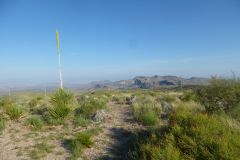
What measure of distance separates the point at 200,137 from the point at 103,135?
4427 millimetres

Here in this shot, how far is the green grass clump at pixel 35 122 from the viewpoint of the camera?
1265 centimetres

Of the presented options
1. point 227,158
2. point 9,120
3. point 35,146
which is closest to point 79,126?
point 35,146

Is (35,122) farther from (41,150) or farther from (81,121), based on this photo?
(41,150)

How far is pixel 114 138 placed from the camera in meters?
10.8

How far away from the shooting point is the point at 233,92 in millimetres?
11891

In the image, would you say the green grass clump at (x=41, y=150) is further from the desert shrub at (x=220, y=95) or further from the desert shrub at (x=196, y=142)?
the desert shrub at (x=220, y=95)

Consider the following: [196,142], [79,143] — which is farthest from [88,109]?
[196,142]

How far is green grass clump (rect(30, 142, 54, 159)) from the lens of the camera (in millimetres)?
9672

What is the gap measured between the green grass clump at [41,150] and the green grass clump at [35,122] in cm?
213

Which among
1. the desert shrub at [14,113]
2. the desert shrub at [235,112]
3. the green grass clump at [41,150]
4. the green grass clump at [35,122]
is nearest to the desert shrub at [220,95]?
the desert shrub at [235,112]

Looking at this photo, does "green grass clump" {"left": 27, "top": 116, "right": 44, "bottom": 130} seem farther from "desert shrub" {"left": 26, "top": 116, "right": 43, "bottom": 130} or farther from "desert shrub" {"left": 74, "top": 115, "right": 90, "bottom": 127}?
"desert shrub" {"left": 74, "top": 115, "right": 90, "bottom": 127}

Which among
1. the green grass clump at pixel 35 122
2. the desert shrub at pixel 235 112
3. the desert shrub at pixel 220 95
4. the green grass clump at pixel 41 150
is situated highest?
the desert shrub at pixel 220 95

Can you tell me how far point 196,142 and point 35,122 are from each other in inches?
303

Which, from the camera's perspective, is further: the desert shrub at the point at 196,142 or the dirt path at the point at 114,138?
the dirt path at the point at 114,138
